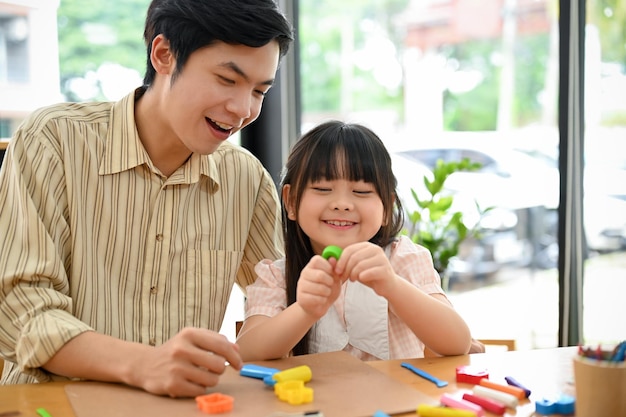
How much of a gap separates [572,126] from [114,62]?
71.5 inches

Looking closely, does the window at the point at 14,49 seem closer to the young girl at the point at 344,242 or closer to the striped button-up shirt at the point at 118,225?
the striped button-up shirt at the point at 118,225

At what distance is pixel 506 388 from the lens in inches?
44.3

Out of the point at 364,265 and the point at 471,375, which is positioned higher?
the point at 364,265

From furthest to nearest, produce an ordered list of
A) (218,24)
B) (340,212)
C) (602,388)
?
1. (340,212)
2. (218,24)
3. (602,388)

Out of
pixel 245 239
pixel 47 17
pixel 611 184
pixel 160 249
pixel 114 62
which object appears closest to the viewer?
pixel 160 249

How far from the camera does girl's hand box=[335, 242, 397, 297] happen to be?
1282 millimetres

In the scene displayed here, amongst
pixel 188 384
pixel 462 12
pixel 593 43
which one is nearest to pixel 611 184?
pixel 593 43

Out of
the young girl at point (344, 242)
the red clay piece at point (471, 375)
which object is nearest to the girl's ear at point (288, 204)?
the young girl at point (344, 242)

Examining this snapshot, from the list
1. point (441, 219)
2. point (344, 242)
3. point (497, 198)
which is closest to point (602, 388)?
point (344, 242)

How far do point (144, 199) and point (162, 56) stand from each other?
31 cm

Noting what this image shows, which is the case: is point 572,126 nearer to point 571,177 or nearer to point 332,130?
point 571,177

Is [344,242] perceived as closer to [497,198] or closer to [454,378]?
[454,378]

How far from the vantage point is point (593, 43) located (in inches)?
99.6

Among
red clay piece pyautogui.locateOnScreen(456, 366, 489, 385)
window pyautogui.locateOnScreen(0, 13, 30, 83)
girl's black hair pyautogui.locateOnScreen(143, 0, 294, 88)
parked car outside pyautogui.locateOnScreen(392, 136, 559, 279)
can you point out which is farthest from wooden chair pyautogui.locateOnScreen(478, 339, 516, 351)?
window pyautogui.locateOnScreen(0, 13, 30, 83)
